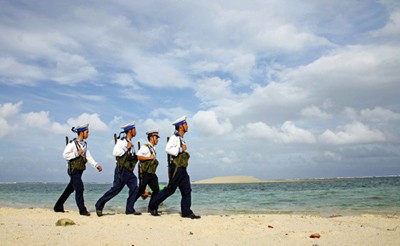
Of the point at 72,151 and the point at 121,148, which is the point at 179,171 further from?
the point at 72,151

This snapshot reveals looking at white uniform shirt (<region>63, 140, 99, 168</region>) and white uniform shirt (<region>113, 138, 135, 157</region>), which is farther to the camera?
white uniform shirt (<region>113, 138, 135, 157</region>)

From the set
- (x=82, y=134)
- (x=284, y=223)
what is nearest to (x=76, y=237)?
(x=82, y=134)

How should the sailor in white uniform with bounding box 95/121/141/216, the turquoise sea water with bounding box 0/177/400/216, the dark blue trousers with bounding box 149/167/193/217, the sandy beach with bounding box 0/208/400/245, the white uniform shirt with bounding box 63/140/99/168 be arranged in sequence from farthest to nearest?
the turquoise sea water with bounding box 0/177/400/216
the sailor in white uniform with bounding box 95/121/141/216
the white uniform shirt with bounding box 63/140/99/168
the dark blue trousers with bounding box 149/167/193/217
the sandy beach with bounding box 0/208/400/245

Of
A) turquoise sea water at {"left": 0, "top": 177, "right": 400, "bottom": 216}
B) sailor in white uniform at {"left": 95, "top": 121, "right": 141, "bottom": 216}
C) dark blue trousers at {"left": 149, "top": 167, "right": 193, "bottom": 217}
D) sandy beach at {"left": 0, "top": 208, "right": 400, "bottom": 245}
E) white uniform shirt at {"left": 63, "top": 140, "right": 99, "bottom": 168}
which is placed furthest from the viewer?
turquoise sea water at {"left": 0, "top": 177, "right": 400, "bottom": 216}

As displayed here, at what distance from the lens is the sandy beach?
5168mm

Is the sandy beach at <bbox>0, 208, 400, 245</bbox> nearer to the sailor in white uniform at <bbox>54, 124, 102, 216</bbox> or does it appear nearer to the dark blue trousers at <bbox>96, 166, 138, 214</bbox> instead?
the dark blue trousers at <bbox>96, 166, 138, 214</bbox>

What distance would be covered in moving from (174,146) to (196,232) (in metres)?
2.40

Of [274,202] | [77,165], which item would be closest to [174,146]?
[77,165]

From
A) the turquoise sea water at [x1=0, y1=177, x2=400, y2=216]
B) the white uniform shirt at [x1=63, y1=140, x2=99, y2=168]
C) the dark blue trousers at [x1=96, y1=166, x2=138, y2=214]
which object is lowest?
the turquoise sea water at [x1=0, y1=177, x2=400, y2=216]

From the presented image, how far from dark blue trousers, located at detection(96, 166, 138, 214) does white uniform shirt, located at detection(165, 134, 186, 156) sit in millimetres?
1286

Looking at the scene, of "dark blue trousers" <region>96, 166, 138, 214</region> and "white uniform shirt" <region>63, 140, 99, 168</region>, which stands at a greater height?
"white uniform shirt" <region>63, 140, 99, 168</region>

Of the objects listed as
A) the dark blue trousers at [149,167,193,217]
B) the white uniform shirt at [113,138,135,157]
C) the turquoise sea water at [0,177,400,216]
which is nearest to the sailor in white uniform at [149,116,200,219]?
the dark blue trousers at [149,167,193,217]

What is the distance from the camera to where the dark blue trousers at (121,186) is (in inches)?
319

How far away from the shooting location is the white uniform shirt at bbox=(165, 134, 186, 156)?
310 inches
